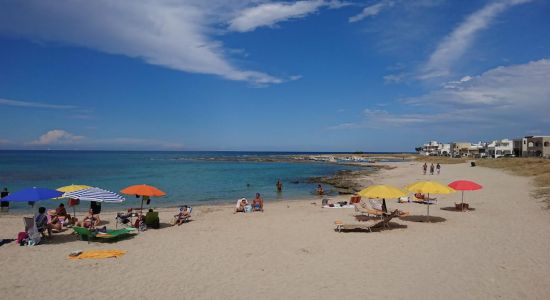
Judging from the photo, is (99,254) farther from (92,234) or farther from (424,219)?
(424,219)

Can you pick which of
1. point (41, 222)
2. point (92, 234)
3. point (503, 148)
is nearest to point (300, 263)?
point (92, 234)

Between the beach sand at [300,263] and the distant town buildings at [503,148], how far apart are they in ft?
250

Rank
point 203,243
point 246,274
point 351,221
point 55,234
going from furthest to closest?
1. point 351,221
2. point 55,234
3. point 203,243
4. point 246,274

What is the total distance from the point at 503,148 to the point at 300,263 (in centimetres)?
9997

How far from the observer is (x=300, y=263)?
9594 millimetres

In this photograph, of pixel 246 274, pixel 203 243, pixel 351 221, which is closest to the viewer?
pixel 246 274

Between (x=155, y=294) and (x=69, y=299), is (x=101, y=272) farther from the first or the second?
(x=155, y=294)

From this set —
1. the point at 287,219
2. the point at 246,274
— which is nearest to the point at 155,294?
the point at 246,274

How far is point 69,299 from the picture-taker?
23.9ft

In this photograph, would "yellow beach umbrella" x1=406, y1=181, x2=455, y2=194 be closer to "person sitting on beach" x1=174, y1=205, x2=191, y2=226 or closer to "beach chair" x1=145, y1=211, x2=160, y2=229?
"person sitting on beach" x1=174, y1=205, x2=191, y2=226

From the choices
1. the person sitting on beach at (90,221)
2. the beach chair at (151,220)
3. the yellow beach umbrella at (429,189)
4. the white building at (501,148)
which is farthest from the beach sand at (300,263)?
the white building at (501,148)

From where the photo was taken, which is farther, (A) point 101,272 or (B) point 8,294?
(A) point 101,272

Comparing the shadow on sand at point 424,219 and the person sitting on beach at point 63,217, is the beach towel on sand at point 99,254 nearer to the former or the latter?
the person sitting on beach at point 63,217

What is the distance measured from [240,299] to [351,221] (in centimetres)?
923
